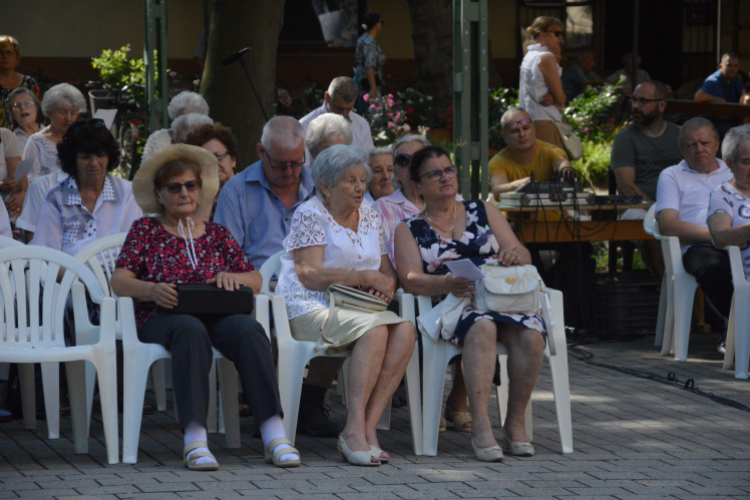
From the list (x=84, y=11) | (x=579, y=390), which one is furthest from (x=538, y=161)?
(x=84, y=11)

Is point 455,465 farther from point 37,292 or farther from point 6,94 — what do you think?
point 6,94

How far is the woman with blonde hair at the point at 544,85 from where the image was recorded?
8.76 m

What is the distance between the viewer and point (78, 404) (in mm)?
4625

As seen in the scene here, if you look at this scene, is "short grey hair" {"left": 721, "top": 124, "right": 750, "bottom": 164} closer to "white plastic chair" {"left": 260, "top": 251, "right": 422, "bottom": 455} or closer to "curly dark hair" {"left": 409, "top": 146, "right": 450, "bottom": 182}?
"curly dark hair" {"left": 409, "top": 146, "right": 450, "bottom": 182}

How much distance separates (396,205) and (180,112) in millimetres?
2946

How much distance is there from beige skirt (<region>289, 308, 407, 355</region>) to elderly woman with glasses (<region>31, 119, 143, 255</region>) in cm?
146

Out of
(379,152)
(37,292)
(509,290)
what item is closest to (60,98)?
(379,152)

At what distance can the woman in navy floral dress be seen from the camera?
4602 millimetres

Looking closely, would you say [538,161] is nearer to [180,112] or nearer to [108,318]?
[180,112]

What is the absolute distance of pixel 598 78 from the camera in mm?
15500

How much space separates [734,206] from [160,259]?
3689 millimetres

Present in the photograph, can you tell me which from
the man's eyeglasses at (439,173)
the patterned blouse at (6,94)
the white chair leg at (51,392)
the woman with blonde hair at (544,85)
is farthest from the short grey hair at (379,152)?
the patterned blouse at (6,94)

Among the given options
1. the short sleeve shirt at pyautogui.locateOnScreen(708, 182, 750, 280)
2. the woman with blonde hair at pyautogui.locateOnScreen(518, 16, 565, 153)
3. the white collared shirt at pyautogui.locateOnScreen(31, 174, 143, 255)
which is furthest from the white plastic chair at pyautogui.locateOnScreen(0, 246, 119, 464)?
the woman with blonde hair at pyautogui.locateOnScreen(518, 16, 565, 153)

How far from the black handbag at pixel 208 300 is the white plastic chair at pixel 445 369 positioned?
2.78ft
